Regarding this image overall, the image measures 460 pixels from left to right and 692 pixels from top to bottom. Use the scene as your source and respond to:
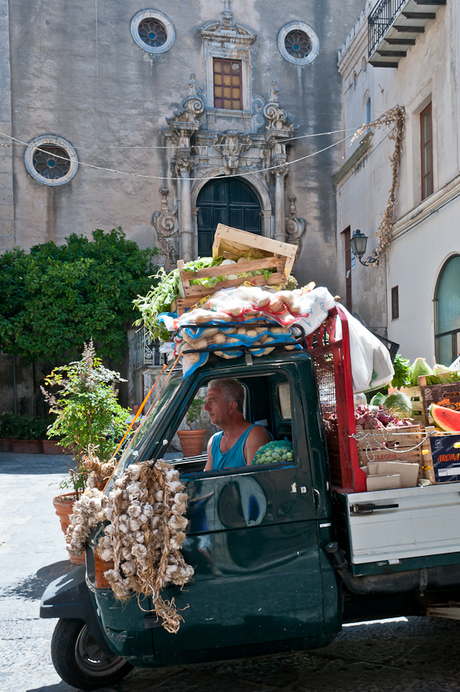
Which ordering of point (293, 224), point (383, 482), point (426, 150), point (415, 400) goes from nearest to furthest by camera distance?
point (383, 482)
point (415, 400)
point (426, 150)
point (293, 224)

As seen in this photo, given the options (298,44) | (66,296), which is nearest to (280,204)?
(298,44)

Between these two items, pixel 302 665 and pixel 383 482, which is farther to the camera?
pixel 302 665

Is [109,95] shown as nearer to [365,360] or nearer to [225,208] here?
[225,208]

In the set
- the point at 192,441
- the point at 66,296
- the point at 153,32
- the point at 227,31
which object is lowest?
the point at 192,441

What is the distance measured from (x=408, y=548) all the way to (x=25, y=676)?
8.68 feet

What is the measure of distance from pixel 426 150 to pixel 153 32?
1026cm

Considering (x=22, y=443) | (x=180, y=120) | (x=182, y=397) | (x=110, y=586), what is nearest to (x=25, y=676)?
(x=110, y=586)

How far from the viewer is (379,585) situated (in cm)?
336

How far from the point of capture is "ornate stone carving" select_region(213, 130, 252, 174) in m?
18.5

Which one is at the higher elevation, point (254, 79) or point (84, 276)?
point (254, 79)

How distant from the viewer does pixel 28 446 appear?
50.0 ft

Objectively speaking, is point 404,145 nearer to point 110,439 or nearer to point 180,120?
point 180,120

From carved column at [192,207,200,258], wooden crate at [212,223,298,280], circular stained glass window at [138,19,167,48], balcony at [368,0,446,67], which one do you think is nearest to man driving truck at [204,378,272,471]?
wooden crate at [212,223,298,280]

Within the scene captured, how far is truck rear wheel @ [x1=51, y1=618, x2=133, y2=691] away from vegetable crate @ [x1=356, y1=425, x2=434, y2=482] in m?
1.96
